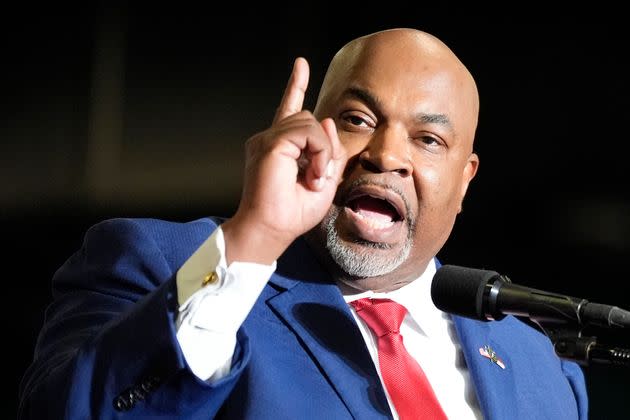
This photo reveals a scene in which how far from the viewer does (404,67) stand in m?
2.22

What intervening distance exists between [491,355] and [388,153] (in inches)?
19.1

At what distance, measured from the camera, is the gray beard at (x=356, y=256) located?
2.09 m

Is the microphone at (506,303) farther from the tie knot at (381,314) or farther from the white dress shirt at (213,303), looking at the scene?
the tie knot at (381,314)

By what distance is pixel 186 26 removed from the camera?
4.02 meters

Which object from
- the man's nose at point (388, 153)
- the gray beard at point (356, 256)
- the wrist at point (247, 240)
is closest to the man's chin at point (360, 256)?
the gray beard at point (356, 256)

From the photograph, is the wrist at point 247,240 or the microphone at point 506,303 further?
the wrist at point 247,240

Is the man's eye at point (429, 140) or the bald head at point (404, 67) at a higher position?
the bald head at point (404, 67)

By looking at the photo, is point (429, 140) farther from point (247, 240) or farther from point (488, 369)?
point (247, 240)

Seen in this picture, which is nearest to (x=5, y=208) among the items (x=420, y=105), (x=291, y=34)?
(x=291, y=34)

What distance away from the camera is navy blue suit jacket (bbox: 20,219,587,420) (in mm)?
1567

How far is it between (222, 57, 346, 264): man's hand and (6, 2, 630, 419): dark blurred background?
1849mm

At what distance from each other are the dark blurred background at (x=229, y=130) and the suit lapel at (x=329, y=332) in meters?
1.48

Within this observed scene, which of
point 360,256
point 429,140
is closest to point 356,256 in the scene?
point 360,256

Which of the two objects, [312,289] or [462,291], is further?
[312,289]
